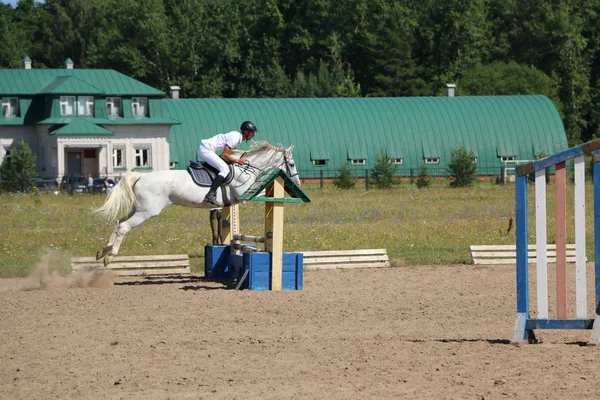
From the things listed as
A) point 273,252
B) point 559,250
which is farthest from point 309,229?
point 559,250

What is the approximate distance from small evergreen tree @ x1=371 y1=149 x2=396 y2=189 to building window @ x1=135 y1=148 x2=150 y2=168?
13.8 metres

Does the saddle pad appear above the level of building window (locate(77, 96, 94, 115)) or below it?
below

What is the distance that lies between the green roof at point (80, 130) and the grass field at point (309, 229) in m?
16.8

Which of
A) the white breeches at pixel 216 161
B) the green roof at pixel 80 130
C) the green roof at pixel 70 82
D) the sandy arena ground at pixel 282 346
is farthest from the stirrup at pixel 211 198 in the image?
the green roof at pixel 70 82

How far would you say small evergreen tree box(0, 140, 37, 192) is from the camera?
50906 millimetres

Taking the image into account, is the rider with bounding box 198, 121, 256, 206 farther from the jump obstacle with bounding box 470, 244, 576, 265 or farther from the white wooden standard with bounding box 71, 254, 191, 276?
the jump obstacle with bounding box 470, 244, 576, 265

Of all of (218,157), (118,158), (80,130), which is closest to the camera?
(218,157)

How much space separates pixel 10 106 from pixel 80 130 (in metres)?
5.89

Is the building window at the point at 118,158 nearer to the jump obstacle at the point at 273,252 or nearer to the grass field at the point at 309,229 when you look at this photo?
the grass field at the point at 309,229

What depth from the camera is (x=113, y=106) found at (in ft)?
203

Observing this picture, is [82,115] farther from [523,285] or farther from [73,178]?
[523,285]

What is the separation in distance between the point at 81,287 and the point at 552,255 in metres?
9.23

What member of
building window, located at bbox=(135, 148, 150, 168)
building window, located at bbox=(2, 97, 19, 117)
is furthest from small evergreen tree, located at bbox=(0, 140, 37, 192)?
building window, located at bbox=(135, 148, 150, 168)

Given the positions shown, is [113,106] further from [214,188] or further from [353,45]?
[214,188]
